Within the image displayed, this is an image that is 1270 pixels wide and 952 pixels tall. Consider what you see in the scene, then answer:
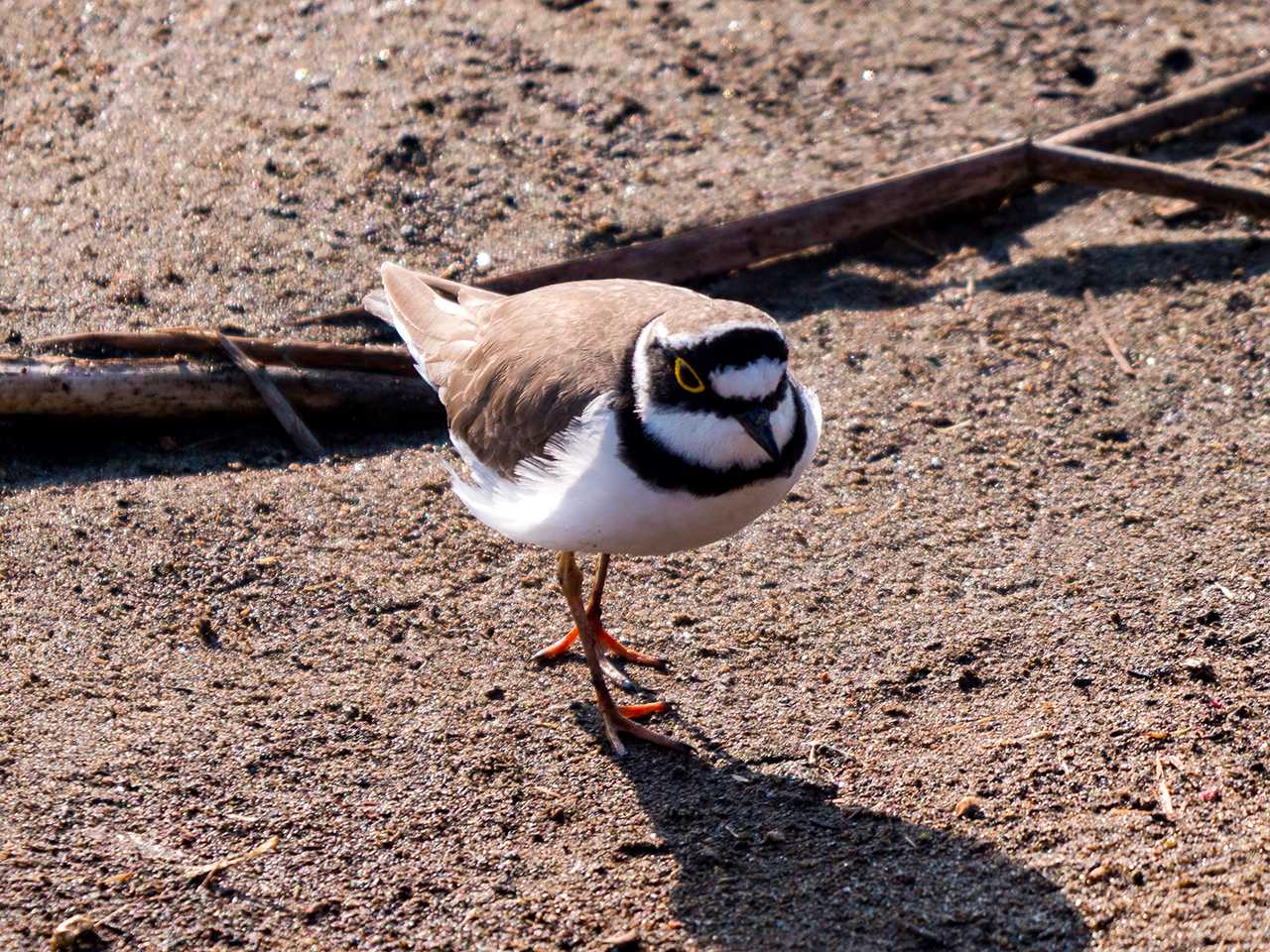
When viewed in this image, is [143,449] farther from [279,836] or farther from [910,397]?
[910,397]

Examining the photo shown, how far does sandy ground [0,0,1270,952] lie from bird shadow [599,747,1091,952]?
0.01 meters

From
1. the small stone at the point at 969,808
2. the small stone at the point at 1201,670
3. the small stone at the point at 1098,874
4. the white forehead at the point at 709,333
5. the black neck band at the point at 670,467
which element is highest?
the white forehead at the point at 709,333

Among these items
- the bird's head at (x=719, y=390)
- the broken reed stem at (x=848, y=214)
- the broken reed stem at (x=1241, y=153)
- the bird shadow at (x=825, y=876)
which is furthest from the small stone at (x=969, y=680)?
the broken reed stem at (x=1241, y=153)

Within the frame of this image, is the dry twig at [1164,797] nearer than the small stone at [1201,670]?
Yes

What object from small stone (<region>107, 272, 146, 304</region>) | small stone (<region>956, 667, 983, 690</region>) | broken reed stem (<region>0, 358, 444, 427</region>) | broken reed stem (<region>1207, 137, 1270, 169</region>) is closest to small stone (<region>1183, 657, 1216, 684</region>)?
small stone (<region>956, 667, 983, 690</region>)

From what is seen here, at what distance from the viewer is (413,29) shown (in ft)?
25.9

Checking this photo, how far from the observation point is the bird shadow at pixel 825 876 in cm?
365

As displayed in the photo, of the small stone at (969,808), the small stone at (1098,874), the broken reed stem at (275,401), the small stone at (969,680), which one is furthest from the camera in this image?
the broken reed stem at (275,401)

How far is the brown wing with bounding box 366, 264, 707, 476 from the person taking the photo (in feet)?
14.1

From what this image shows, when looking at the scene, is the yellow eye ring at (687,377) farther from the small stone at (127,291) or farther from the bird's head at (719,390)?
the small stone at (127,291)

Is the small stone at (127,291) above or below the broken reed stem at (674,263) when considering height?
above

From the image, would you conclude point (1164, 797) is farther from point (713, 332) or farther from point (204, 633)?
point (204, 633)

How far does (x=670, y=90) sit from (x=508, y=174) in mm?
1285

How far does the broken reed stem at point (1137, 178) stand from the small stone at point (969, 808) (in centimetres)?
368
